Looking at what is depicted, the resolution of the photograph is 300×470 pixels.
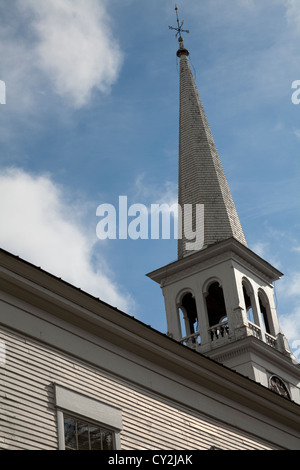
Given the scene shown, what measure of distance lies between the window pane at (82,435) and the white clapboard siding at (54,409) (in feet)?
2.32

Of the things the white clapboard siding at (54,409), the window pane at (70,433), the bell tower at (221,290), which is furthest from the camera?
the bell tower at (221,290)

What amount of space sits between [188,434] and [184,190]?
96.4 feet

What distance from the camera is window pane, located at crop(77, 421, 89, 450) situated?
60.4 feet

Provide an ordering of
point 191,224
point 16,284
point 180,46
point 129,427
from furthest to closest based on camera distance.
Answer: point 180,46
point 191,224
point 129,427
point 16,284

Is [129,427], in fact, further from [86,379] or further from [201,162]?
[201,162]

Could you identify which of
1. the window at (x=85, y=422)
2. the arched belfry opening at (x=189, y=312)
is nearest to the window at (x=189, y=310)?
the arched belfry opening at (x=189, y=312)

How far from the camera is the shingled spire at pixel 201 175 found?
1861 inches

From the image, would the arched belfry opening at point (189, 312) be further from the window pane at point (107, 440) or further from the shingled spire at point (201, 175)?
the window pane at point (107, 440)

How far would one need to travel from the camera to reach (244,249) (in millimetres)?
45500

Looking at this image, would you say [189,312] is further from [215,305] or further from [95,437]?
[95,437]

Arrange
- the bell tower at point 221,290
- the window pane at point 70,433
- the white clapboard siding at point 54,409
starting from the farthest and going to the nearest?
the bell tower at point 221,290 < the window pane at point 70,433 < the white clapboard siding at point 54,409

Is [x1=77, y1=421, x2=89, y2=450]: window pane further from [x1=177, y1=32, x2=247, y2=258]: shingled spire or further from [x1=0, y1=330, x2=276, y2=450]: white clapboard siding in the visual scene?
[x1=177, y1=32, x2=247, y2=258]: shingled spire

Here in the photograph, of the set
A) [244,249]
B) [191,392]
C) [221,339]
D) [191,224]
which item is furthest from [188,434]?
[191,224]
